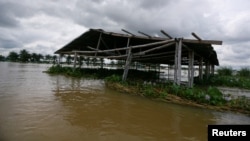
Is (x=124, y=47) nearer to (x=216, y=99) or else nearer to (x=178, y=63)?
(x=178, y=63)

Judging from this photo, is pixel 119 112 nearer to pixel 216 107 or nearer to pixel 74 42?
pixel 216 107

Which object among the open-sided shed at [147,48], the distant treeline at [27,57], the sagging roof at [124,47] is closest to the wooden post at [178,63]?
the open-sided shed at [147,48]

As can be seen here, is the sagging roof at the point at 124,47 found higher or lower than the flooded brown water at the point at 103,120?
higher

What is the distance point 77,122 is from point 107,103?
250 cm

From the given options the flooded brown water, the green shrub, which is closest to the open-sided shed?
the green shrub

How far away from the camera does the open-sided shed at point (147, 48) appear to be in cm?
1034

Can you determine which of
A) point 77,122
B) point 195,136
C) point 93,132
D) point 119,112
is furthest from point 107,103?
point 195,136

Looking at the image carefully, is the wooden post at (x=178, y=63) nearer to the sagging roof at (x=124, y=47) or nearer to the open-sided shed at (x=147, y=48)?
the open-sided shed at (x=147, y=48)

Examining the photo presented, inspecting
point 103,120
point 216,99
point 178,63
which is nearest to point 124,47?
point 178,63

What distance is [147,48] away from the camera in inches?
639

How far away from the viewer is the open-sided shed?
10344 millimetres

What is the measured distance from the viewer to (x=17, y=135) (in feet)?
13.4

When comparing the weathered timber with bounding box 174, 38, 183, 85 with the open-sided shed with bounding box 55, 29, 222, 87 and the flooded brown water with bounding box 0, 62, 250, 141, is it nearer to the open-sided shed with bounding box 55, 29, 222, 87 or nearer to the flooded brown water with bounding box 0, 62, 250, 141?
the open-sided shed with bounding box 55, 29, 222, 87

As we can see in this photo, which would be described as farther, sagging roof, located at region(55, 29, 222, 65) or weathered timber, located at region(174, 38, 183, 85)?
sagging roof, located at region(55, 29, 222, 65)
